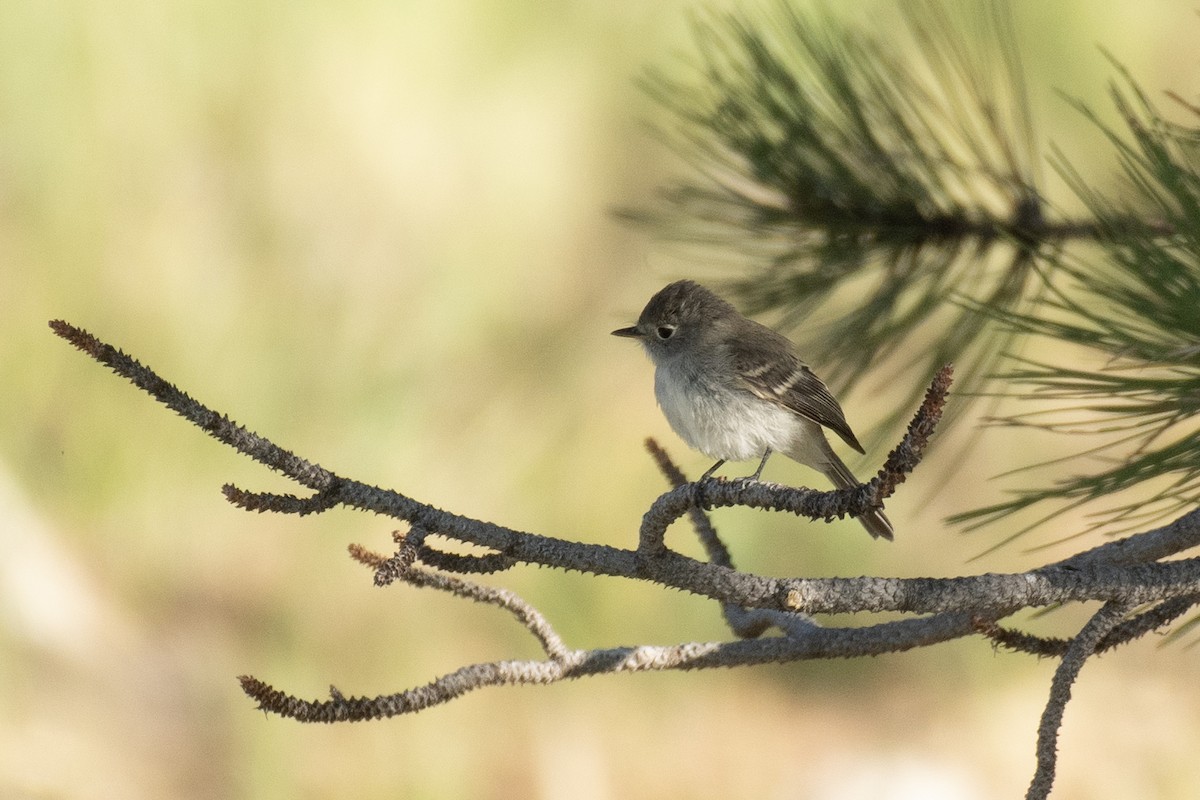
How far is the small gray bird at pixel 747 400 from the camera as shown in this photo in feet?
4.81

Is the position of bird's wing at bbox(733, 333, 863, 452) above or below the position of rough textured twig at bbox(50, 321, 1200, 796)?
above

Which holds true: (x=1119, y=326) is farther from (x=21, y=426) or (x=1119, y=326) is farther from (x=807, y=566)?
(x=21, y=426)

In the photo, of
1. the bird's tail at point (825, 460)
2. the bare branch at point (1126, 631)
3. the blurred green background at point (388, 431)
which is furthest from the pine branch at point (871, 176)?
the blurred green background at point (388, 431)

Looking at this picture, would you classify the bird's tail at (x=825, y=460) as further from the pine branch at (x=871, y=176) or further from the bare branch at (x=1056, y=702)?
the bare branch at (x=1056, y=702)

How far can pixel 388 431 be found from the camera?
2.08 metres

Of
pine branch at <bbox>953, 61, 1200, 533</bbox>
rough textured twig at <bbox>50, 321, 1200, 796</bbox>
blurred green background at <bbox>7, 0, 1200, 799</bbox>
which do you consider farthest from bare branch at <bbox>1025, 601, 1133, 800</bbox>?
blurred green background at <bbox>7, 0, 1200, 799</bbox>

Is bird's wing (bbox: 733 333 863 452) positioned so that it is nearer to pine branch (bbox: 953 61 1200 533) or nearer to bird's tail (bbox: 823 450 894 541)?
bird's tail (bbox: 823 450 894 541)

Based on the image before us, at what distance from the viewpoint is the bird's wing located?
1.43 meters

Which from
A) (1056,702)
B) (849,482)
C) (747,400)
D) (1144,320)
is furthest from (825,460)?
(1056,702)

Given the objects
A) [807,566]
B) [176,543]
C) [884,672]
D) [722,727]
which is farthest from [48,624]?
[884,672]

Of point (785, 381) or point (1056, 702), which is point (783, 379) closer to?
point (785, 381)

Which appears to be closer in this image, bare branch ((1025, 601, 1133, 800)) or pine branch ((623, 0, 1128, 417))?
bare branch ((1025, 601, 1133, 800))

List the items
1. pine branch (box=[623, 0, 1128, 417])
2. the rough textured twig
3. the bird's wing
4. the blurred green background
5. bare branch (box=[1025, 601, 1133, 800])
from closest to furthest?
the rough textured twig → bare branch (box=[1025, 601, 1133, 800]) → pine branch (box=[623, 0, 1128, 417]) → the bird's wing → the blurred green background

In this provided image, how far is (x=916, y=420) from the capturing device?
0.53m
